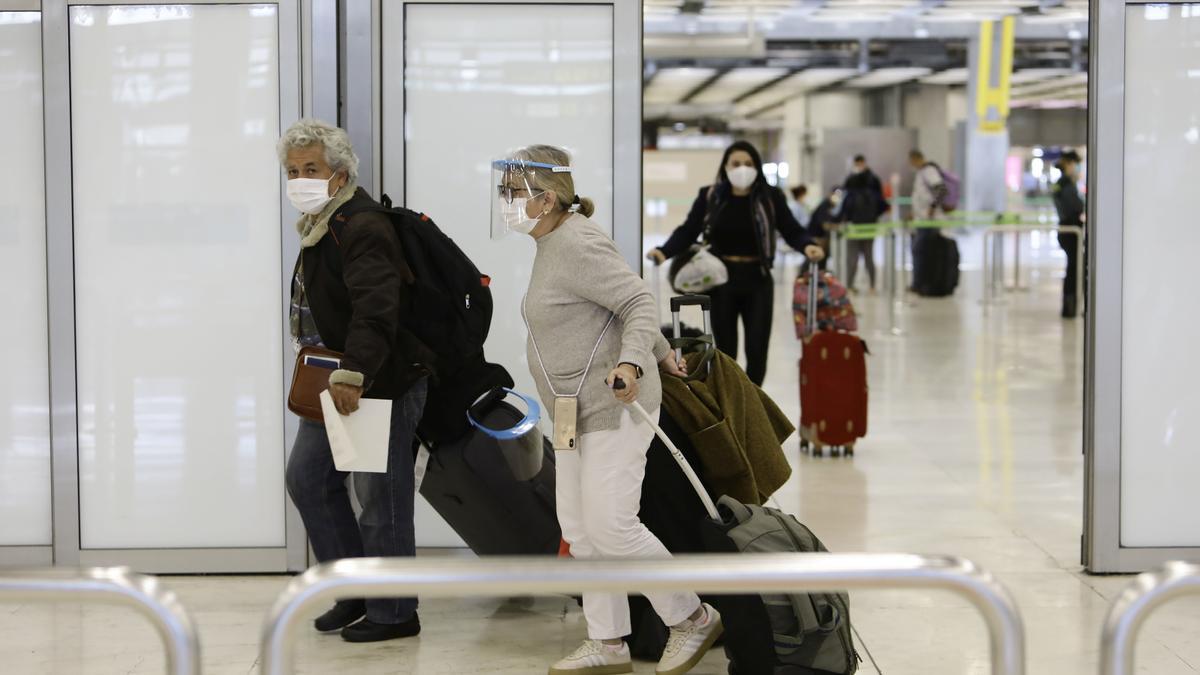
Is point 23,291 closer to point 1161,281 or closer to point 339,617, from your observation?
point 339,617

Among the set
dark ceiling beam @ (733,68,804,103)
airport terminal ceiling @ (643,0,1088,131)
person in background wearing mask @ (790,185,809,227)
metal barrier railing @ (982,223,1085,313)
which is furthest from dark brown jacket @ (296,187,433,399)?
dark ceiling beam @ (733,68,804,103)

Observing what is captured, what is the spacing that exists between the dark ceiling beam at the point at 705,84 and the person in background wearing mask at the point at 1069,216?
46.8 feet

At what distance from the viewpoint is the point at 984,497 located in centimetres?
677

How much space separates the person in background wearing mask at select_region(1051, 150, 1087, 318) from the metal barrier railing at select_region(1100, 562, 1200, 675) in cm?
1436

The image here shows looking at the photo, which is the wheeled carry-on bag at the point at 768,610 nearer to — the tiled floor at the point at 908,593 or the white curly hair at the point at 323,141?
the tiled floor at the point at 908,593

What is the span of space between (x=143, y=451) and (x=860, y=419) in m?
3.85

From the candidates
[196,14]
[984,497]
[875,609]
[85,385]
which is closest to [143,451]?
[85,385]

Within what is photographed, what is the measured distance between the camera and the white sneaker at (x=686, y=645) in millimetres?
4016

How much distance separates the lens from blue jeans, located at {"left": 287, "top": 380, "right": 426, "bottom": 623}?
4316 mm

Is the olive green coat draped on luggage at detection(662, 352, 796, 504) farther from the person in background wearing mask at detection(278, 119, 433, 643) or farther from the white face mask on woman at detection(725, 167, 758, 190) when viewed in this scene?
the white face mask on woman at detection(725, 167, 758, 190)

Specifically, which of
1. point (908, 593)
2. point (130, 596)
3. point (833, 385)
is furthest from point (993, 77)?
point (130, 596)

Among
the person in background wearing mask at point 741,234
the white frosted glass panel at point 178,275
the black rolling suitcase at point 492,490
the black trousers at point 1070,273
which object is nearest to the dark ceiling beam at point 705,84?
the black trousers at point 1070,273

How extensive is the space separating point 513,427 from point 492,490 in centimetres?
22

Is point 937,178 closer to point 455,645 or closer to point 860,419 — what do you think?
point 860,419
